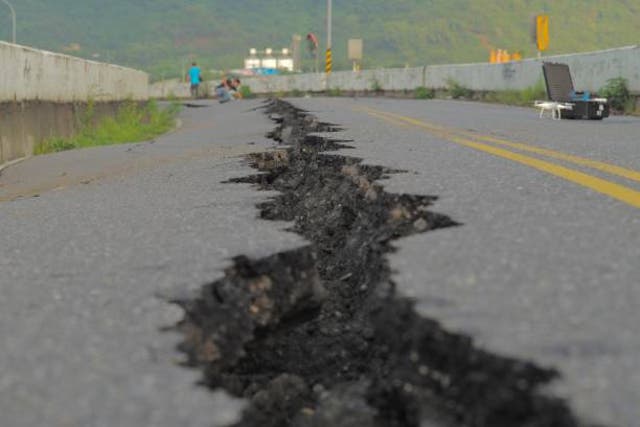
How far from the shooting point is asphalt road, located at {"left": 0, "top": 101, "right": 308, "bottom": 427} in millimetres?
1720

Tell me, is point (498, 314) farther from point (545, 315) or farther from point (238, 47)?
point (238, 47)

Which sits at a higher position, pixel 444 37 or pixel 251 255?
pixel 444 37

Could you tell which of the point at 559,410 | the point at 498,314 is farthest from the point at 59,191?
the point at 559,410

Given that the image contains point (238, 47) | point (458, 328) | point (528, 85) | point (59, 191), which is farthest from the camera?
point (238, 47)

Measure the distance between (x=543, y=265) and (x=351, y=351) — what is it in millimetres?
567

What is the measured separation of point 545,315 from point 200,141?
771cm

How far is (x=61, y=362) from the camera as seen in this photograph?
1935mm

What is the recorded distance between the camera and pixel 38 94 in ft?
31.2

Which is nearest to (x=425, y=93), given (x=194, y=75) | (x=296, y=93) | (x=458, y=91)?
(x=458, y=91)

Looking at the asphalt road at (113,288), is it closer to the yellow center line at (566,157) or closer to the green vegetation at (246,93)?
the yellow center line at (566,157)

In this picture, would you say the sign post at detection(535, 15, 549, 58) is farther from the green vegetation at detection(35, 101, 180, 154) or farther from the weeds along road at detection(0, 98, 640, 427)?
the weeds along road at detection(0, 98, 640, 427)

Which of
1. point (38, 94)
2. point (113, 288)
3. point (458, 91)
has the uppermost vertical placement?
point (38, 94)

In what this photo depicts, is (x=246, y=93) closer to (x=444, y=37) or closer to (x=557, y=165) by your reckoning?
(x=557, y=165)

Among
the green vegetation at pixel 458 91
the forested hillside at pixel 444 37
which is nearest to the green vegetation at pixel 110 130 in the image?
the green vegetation at pixel 458 91
